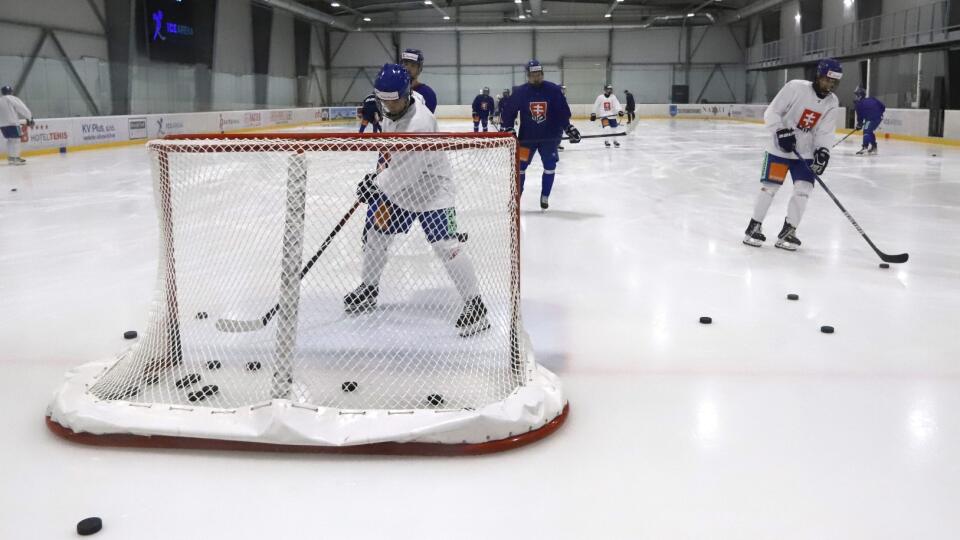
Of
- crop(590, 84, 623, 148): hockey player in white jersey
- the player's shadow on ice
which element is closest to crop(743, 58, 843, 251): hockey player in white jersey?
the player's shadow on ice

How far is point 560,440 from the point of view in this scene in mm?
2338

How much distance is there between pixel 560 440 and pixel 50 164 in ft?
37.7

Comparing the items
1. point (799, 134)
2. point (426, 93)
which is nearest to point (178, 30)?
point (426, 93)

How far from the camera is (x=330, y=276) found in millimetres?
3004

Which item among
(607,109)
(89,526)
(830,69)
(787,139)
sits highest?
(607,109)

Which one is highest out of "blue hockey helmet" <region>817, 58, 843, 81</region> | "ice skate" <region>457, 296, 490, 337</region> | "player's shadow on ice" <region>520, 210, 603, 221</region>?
"blue hockey helmet" <region>817, 58, 843, 81</region>

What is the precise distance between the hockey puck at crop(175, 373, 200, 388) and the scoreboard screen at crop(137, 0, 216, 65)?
1735cm

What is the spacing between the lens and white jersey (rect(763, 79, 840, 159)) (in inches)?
198

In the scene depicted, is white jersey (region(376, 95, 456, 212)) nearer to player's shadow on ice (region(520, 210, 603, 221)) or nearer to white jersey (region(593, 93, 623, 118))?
player's shadow on ice (region(520, 210, 603, 221))

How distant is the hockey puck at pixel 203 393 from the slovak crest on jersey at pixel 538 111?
468 centimetres

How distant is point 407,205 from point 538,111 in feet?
13.3

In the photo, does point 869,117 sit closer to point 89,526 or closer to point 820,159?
point 820,159

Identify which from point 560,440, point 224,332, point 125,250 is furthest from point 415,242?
point 125,250

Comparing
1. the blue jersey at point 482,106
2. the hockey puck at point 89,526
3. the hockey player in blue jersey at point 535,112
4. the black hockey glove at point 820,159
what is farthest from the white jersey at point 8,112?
the hockey puck at point 89,526
